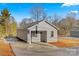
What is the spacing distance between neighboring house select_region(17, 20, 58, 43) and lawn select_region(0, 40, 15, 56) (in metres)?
0.15

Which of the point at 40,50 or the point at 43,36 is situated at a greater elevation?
the point at 43,36

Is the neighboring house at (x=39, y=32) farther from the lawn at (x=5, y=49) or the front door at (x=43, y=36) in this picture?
the lawn at (x=5, y=49)

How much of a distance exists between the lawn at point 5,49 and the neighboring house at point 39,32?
5.9 inches

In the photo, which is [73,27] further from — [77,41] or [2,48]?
[2,48]

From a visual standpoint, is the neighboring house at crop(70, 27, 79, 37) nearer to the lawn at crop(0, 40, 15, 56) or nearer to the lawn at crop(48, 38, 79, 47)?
the lawn at crop(48, 38, 79, 47)

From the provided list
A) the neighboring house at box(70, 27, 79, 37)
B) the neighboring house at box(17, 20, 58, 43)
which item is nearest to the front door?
the neighboring house at box(17, 20, 58, 43)

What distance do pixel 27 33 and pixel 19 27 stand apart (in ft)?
0.33

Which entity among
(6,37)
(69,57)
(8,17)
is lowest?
(69,57)

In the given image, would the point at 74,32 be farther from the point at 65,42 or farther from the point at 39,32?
the point at 39,32

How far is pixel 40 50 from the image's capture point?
323 cm

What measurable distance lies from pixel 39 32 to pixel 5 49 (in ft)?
1.24

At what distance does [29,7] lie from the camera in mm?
3205

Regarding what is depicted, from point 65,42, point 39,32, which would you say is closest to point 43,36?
point 39,32

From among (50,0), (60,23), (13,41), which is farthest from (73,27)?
(13,41)
